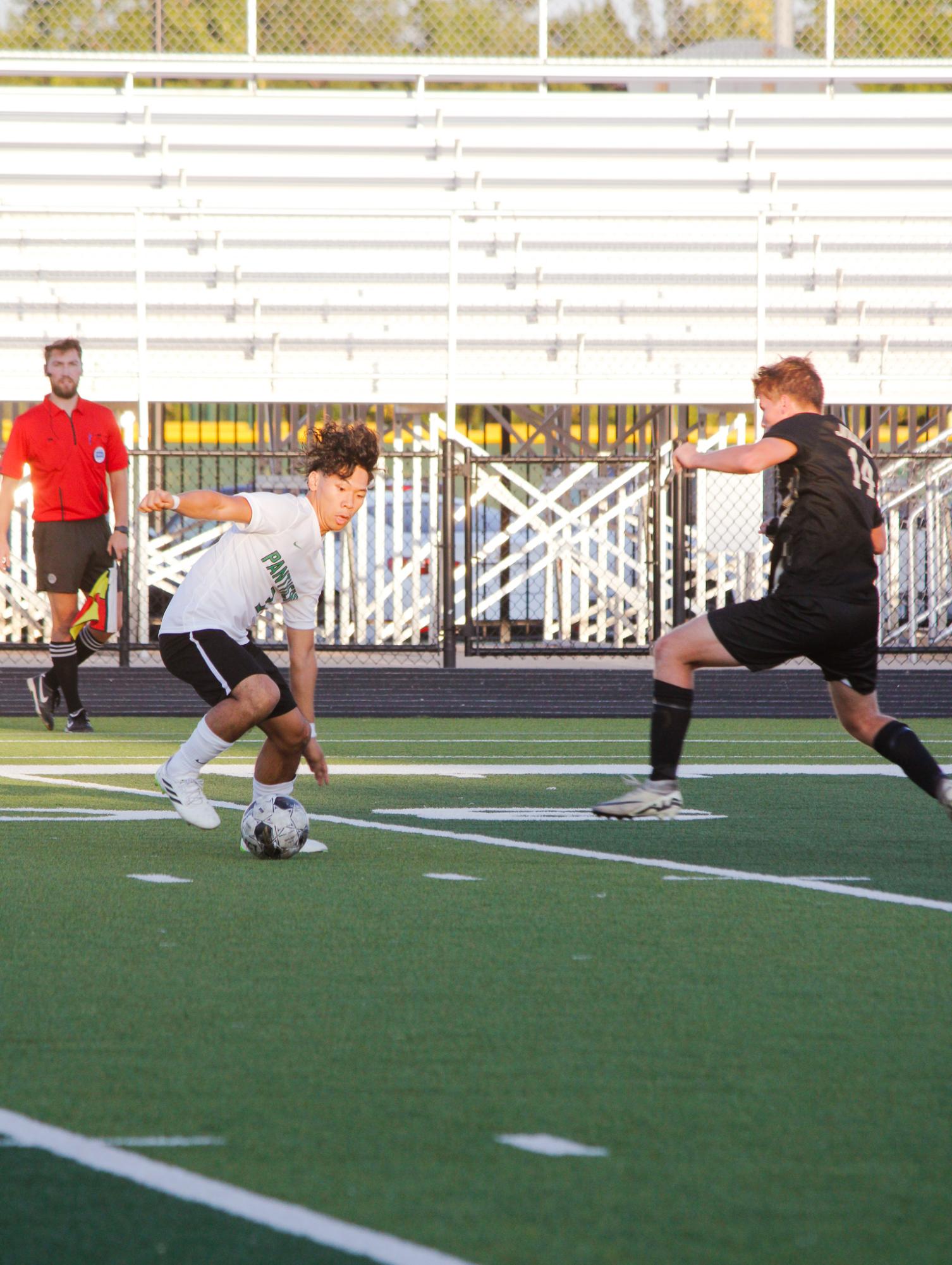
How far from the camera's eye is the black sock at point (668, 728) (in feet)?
22.7

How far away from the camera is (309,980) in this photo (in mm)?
4410

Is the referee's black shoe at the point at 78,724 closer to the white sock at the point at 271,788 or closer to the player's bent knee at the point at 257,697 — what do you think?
the white sock at the point at 271,788

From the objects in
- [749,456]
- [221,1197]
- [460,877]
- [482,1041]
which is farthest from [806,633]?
[221,1197]

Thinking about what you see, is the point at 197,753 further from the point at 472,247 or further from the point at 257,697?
the point at 472,247

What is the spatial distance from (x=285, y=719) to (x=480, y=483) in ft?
34.3

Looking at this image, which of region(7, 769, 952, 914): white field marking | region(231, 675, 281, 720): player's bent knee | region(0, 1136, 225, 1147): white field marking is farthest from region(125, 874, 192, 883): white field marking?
region(0, 1136, 225, 1147): white field marking

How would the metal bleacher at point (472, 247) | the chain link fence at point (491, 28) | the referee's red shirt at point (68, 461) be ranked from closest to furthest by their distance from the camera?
the referee's red shirt at point (68, 461)
the metal bleacher at point (472, 247)
the chain link fence at point (491, 28)

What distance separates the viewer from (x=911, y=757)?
6605 millimetres

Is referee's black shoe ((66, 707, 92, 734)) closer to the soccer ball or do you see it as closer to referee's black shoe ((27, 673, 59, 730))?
referee's black shoe ((27, 673, 59, 730))

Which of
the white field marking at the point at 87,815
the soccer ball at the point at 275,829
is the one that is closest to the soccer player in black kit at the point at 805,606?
the soccer ball at the point at 275,829

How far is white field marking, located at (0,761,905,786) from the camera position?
9609 millimetres

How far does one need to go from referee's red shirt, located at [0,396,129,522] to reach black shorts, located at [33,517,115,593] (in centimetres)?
6

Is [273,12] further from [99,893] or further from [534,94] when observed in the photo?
[99,893]

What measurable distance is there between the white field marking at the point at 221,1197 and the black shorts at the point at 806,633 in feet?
13.2
